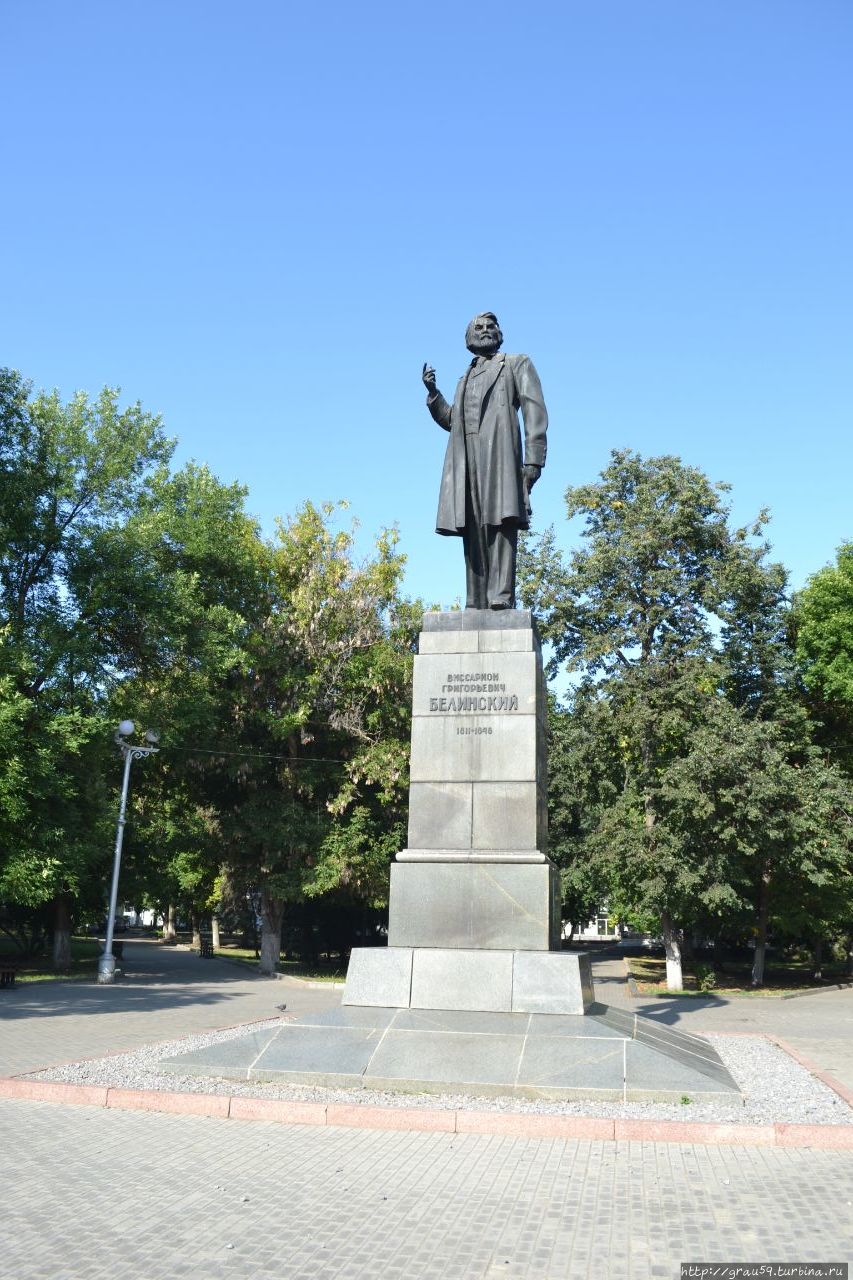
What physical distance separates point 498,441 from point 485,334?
4.80 feet

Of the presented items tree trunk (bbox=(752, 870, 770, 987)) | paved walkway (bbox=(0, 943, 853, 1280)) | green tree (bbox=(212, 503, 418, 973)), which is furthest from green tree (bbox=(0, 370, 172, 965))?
tree trunk (bbox=(752, 870, 770, 987))

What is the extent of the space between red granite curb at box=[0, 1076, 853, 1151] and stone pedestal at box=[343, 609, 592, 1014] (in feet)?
5.81

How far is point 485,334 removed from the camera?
41.2 ft

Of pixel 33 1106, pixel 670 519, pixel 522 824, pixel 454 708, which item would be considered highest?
pixel 670 519

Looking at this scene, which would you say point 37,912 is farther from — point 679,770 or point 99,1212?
point 99,1212

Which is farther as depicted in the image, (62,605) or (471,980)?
(62,605)

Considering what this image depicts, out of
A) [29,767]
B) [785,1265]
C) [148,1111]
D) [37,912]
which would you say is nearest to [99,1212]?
[148,1111]

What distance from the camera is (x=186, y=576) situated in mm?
27828

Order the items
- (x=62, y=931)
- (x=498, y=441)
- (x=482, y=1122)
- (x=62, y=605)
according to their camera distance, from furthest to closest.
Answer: (x=62, y=931) < (x=62, y=605) < (x=498, y=441) < (x=482, y=1122)

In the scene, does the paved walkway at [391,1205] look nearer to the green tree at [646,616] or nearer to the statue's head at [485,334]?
the statue's head at [485,334]

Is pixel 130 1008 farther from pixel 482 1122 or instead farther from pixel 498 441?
pixel 498 441

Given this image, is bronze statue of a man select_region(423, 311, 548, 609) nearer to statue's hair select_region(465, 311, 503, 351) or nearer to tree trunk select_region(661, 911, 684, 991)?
statue's hair select_region(465, 311, 503, 351)

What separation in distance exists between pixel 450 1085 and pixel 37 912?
27876mm

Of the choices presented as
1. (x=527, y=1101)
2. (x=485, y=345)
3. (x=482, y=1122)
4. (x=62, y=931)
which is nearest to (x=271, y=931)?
(x=62, y=931)
